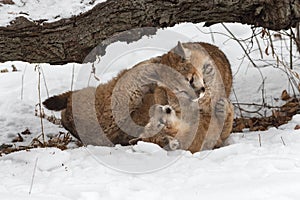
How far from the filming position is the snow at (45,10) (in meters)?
4.46

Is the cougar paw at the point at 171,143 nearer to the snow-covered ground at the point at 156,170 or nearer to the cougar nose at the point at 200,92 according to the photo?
the snow-covered ground at the point at 156,170

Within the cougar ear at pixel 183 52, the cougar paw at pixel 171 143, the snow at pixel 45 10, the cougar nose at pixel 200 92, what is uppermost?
the snow at pixel 45 10

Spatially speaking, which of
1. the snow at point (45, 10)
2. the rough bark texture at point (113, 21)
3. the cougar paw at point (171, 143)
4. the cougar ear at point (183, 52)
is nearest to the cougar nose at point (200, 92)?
the cougar ear at point (183, 52)

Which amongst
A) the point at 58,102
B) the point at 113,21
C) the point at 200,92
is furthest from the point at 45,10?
the point at 200,92

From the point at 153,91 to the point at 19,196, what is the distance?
68.8 inches

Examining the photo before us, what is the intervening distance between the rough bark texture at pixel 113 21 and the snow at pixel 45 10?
41 mm

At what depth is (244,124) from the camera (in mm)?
5211

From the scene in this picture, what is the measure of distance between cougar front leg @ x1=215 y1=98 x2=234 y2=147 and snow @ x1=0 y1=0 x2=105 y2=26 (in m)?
1.36

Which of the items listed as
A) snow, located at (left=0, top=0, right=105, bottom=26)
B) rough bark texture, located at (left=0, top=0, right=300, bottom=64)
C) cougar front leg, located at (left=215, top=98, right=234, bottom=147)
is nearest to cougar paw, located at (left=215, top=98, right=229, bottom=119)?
cougar front leg, located at (left=215, top=98, right=234, bottom=147)

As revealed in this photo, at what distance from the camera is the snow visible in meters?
4.46

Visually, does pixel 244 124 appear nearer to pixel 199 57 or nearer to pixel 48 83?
pixel 199 57

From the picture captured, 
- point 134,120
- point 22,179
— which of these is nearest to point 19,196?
point 22,179

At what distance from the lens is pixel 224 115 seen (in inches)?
187

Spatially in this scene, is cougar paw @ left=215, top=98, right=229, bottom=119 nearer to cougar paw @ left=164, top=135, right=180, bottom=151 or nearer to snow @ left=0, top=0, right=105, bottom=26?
cougar paw @ left=164, top=135, right=180, bottom=151
